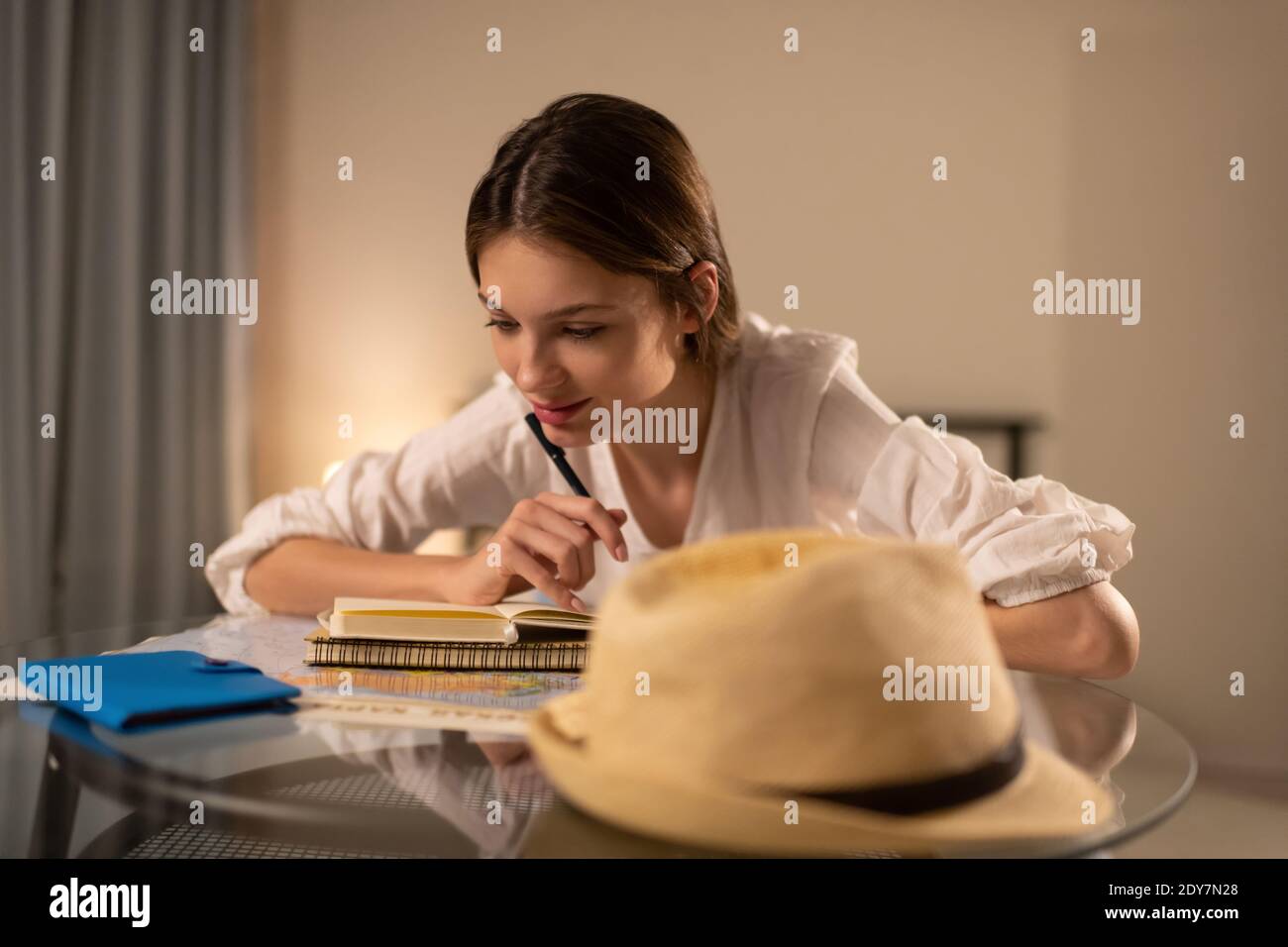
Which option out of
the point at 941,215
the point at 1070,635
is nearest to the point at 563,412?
Answer: the point at 1070,635

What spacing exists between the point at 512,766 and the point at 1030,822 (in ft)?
0.95

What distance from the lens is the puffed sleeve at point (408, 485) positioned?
1387 millimetres

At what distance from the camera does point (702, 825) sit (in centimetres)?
49

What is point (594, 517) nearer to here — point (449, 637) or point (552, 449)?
point (449, 637)

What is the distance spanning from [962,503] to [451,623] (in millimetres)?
517

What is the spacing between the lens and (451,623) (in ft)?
3.07

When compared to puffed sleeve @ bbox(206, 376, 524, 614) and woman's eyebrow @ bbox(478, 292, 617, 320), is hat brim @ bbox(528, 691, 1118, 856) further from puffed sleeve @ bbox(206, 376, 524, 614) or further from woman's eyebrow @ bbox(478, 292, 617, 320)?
puffed sleeve @ bbox(206, 376, 524, 614)

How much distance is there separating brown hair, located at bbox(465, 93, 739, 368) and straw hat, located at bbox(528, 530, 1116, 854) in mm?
626

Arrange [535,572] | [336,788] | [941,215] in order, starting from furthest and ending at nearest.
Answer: [941,215]
[535,572]
[336,788]

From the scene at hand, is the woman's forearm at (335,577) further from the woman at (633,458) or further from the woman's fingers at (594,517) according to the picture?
the woman's fingers at (594,517)

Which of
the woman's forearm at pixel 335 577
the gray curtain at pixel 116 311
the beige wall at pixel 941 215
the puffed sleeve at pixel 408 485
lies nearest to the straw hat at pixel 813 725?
the woman's forearm at pixel 335 577

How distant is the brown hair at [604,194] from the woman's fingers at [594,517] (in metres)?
0.25

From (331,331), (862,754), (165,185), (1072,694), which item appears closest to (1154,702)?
(1072,694)
